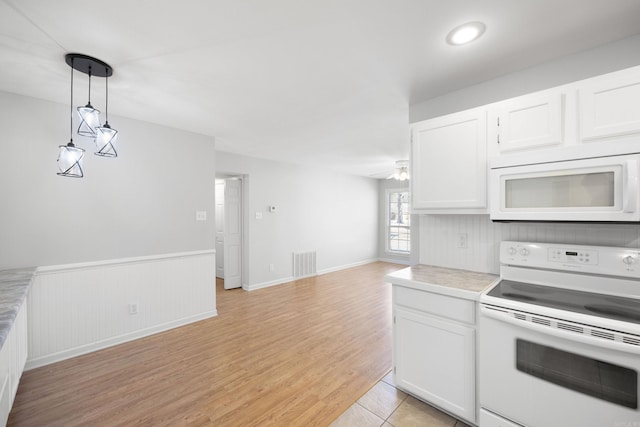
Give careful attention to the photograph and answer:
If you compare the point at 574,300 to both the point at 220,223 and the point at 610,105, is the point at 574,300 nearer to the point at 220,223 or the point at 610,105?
the point at 610,105

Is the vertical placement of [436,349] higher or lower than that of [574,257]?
lower

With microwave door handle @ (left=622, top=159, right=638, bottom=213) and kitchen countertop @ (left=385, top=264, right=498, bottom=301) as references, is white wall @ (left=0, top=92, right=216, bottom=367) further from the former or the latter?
microwave door handle @ (left=622, top=159, right=638, bottom=213)

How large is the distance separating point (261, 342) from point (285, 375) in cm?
69

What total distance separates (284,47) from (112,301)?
3.08 metres

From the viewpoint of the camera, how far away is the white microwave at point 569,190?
4.34 feet

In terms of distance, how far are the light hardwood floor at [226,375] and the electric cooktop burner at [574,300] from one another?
1.34m

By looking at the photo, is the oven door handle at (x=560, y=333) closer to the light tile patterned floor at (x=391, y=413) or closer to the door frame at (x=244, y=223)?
the light tile patterned floor at (x=391, y=413)

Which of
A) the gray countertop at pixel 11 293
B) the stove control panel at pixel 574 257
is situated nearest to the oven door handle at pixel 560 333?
the stove control panel at pixel 574 257

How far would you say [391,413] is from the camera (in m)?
1.85

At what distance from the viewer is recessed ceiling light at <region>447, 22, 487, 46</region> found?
1480 mm

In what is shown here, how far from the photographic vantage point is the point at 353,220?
7035mm

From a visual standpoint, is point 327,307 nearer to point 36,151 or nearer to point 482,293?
point 482,293

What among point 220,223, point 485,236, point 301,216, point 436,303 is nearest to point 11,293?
point 436,303

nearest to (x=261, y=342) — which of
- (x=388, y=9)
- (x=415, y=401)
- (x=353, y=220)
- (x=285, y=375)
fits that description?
(x=285, y=375)
